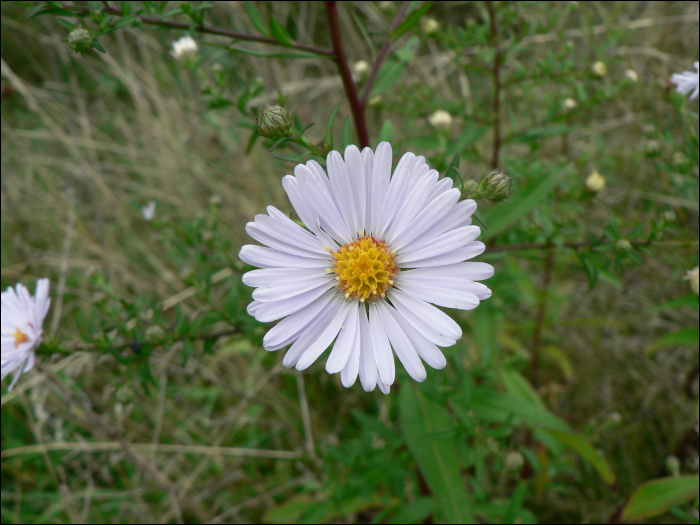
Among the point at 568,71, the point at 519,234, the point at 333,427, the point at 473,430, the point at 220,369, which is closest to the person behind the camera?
the point at 473,430

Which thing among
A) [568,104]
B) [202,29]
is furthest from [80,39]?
[568,104]

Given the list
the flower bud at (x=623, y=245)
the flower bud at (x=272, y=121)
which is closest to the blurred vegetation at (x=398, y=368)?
the flower bud at (x=623, y=245)

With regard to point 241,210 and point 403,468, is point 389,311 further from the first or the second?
point 241,210

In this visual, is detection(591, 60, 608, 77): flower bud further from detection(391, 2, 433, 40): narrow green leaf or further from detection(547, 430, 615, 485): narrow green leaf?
detection(547, 430, 615, 485): narrow green leaf

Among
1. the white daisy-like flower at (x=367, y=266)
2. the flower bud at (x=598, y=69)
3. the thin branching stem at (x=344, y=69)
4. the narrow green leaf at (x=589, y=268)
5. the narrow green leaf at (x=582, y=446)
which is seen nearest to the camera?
the white daisy-like flower at (x=367, y=266)

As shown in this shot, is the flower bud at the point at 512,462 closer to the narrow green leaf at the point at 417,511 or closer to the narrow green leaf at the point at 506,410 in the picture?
the narrow green leaf at the point at 506,410

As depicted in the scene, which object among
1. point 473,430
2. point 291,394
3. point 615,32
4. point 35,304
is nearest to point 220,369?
point 291,394

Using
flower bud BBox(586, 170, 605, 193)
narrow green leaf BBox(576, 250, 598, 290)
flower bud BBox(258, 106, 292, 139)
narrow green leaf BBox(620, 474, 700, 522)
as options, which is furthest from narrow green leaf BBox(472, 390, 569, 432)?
flower bud BBox(258, 106, 292, 139)

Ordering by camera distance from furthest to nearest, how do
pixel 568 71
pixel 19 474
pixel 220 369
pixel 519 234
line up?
pixel 220 369
pixel 19 474
pixel 568 71
pixel 519 234
